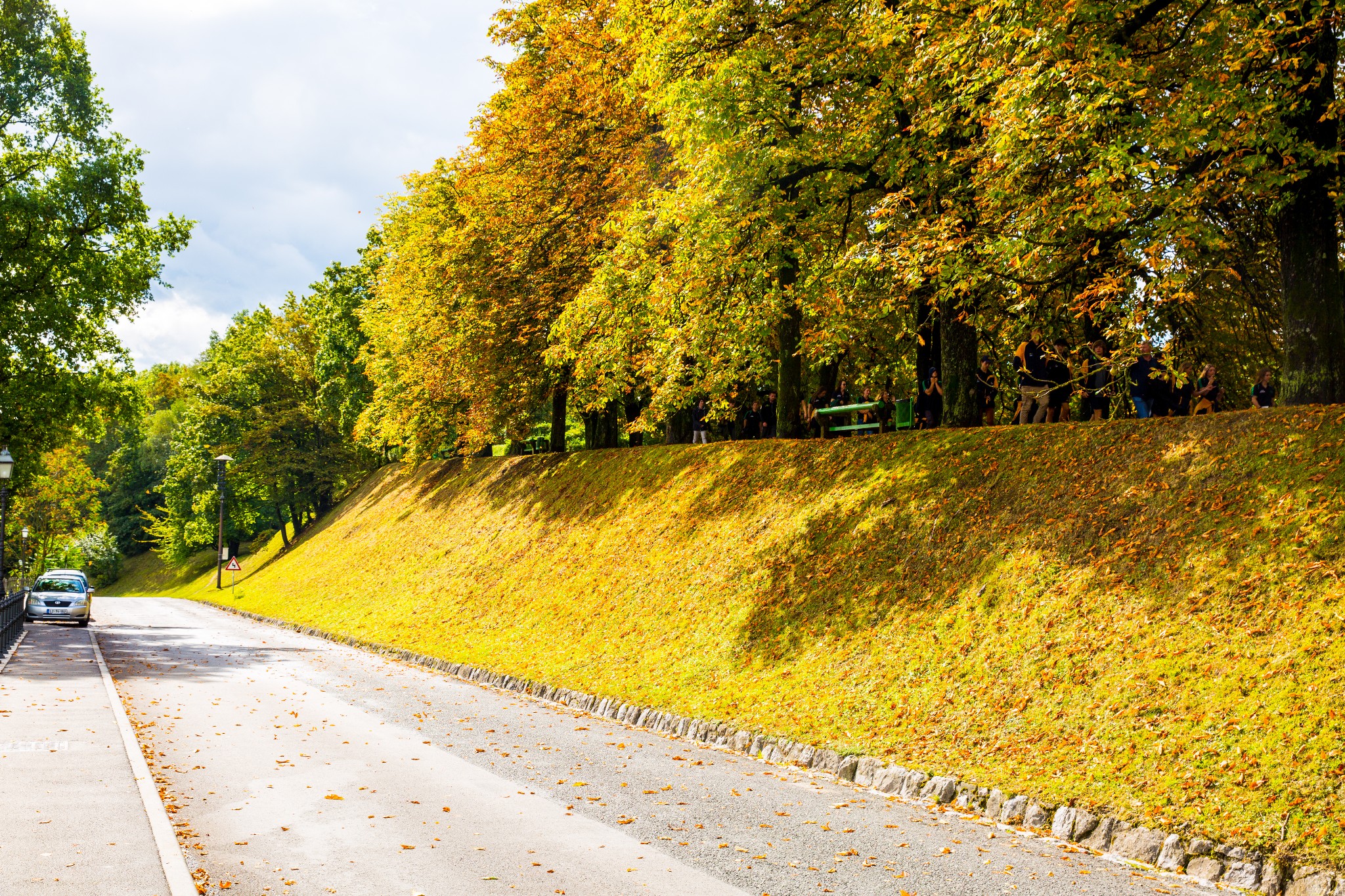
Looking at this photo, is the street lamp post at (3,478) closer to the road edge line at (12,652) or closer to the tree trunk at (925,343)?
the road edge line at (12,652)

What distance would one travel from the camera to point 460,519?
34469mm

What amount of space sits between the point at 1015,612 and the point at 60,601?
97.2ft

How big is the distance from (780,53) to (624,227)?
703 centimetres

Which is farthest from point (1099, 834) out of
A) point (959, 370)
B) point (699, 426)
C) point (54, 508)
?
point (54, 508)

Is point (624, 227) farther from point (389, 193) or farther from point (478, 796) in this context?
point (389, 193)

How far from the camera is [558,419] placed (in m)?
33.7

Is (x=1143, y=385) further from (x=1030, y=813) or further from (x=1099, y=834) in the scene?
(x=1099, y=834)

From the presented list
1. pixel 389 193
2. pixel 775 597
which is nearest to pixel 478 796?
pixel 775 597

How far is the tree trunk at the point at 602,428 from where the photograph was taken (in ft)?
107

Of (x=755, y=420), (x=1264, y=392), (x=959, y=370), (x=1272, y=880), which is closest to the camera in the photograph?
(x=1272, y=880)

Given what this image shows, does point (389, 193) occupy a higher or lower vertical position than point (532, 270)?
higher

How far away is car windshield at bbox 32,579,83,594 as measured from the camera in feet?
100

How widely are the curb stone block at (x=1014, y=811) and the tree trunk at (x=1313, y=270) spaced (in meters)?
7.01

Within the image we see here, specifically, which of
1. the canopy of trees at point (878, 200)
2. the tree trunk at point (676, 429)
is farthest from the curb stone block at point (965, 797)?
the tree trunk at point (676, 429)
